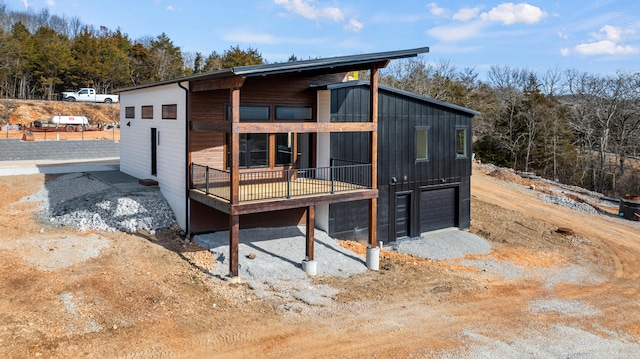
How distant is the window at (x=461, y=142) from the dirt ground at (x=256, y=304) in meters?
4.99

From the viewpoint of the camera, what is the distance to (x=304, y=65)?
41.4 ft

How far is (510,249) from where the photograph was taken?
17.7 meters

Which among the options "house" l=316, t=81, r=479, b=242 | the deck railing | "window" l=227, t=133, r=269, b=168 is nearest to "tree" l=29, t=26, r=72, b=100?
"window" l=227, t=133, r=269, b=168

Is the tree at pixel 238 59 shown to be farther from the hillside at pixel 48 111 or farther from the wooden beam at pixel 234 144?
the wooden beam at pixel 234 144

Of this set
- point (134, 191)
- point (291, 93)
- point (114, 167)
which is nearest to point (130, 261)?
point (134, 191)

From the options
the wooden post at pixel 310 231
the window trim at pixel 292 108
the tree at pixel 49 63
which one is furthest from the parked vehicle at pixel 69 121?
the wooden post at pixel 310 231

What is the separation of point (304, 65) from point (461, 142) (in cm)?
948

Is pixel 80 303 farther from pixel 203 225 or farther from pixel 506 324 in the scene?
pixel 506 324

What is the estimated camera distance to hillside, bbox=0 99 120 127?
46.8 metres

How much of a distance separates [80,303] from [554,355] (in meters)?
9.06

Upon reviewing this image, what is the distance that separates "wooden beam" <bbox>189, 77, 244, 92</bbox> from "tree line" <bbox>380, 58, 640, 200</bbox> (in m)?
34.6

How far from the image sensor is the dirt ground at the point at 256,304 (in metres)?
8.42

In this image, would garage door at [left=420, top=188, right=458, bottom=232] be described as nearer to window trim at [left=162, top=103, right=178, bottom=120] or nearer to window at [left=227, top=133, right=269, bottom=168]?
window at [left=227, top=133, right=269, bottom=168]

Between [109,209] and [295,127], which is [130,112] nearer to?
[109,209]
